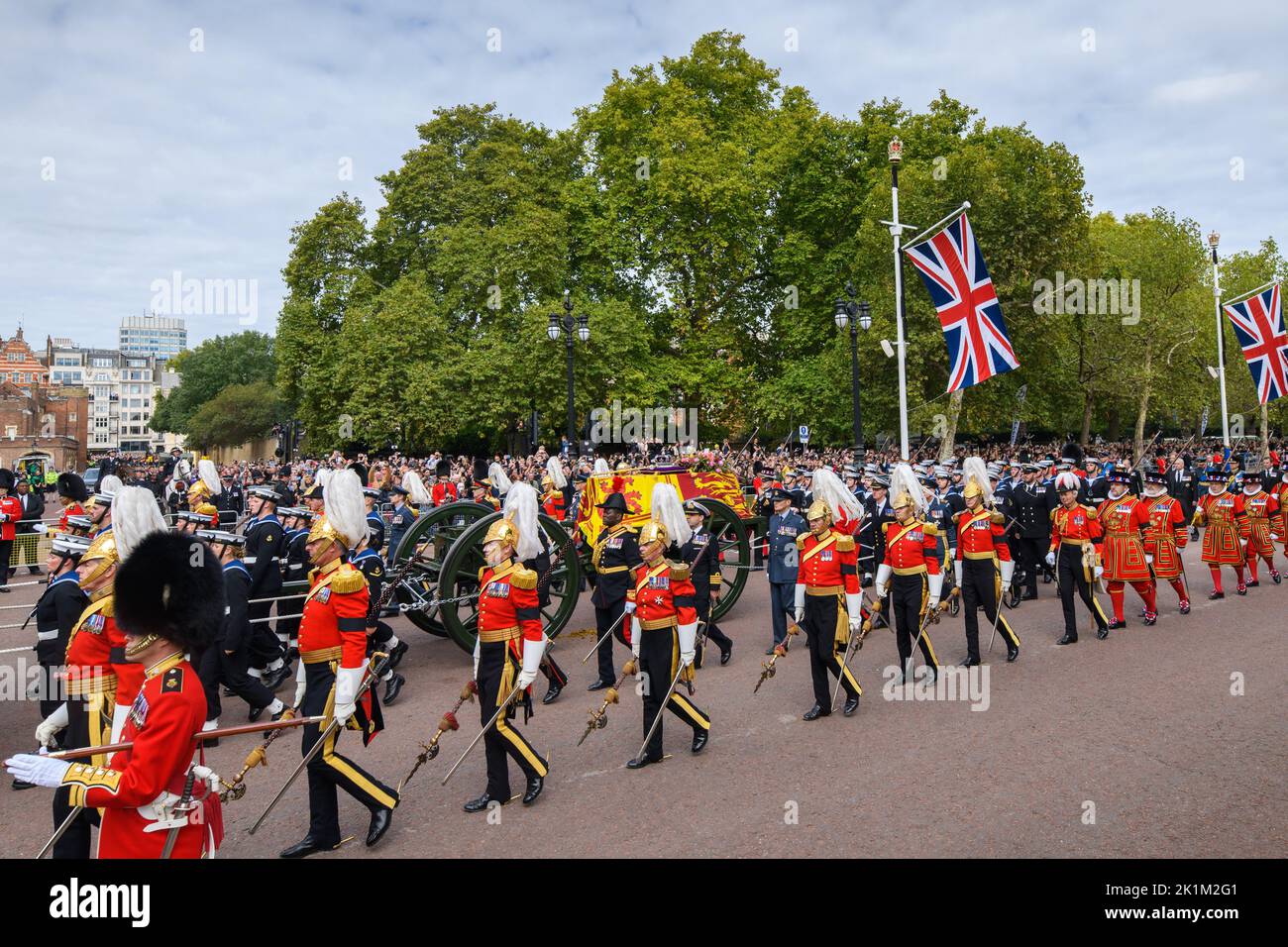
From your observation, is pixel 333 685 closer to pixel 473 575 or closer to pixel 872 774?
pixel 872 774

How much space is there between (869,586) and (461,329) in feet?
63.6

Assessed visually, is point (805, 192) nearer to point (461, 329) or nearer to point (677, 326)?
point (677, 326)

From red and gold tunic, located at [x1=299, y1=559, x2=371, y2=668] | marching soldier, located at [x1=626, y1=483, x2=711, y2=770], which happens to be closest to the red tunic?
marching soldier, located at [x1=626, y1=483, x2=711, y2=770]

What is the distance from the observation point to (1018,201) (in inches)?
990

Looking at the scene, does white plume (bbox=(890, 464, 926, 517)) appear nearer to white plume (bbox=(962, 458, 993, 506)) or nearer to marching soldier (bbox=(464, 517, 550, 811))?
white plume (bbox=(962, 458, 993, 506))

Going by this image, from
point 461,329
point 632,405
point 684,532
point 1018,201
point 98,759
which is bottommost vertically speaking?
point 98,759

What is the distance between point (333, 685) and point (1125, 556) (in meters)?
9.28

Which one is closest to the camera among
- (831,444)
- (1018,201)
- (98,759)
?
(98,759)

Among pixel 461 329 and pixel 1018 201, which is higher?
pixel 1018 201

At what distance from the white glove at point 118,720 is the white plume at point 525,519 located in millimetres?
2784

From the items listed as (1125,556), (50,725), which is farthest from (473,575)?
(1125,556)

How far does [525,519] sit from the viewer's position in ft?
21.1

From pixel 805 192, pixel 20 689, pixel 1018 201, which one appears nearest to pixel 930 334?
pixel 1018 201

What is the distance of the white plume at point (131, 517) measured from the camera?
4867mm
